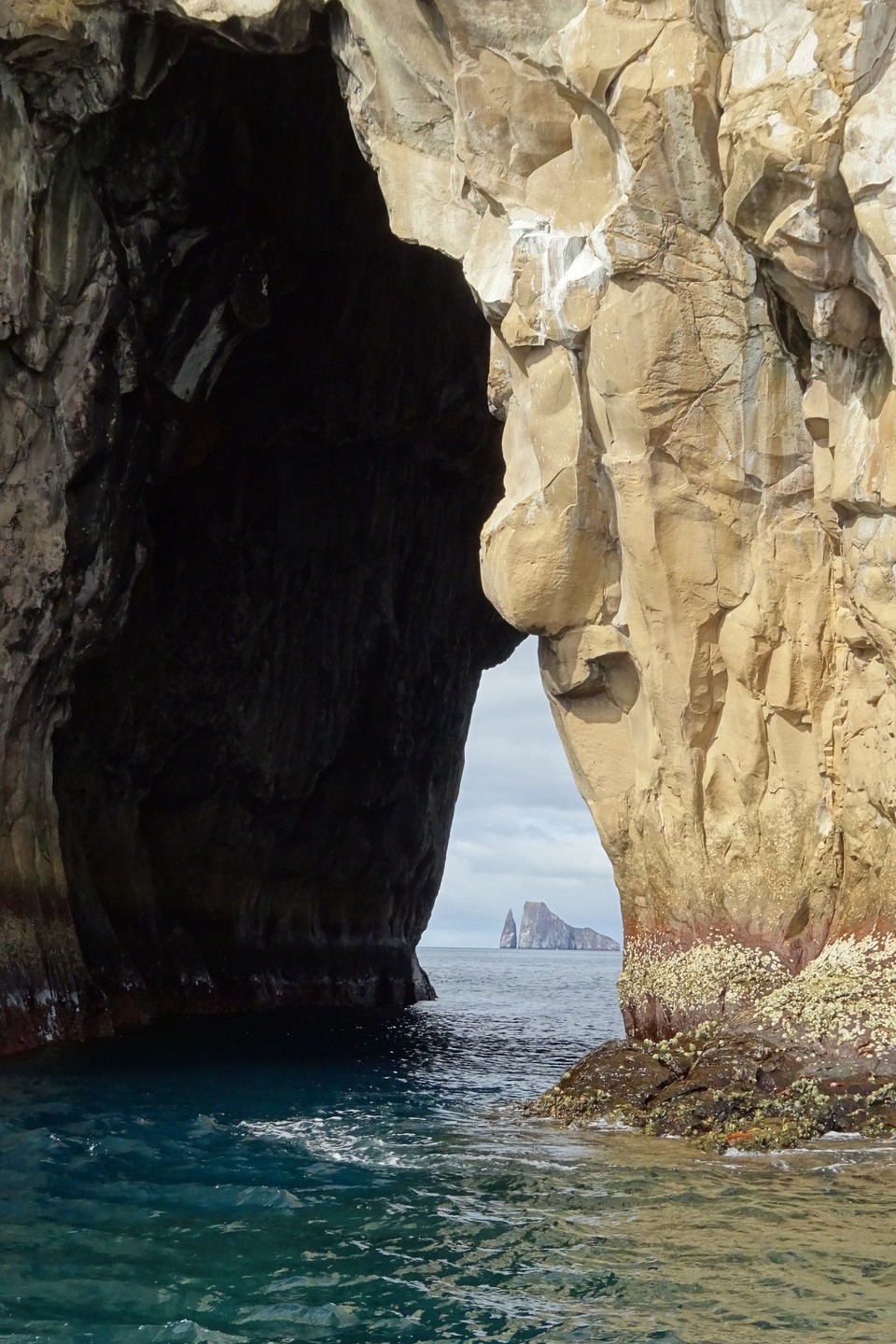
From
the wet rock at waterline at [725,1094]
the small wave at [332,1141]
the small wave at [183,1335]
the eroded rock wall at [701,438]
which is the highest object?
the eroded rock wall at [701,438]

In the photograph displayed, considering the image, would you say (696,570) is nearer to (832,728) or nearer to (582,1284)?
(832,728)

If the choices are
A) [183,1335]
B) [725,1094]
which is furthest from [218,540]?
[183,1335]

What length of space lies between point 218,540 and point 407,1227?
54.3 feet

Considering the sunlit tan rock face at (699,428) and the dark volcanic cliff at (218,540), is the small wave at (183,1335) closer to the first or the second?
the sunlit tan rock face at (699,428)

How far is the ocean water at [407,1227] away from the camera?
647 cm

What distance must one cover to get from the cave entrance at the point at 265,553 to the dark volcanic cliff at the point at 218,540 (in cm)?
5

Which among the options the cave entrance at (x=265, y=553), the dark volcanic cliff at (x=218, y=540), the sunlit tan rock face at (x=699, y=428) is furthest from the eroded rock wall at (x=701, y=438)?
the cave entrance at (x=265, y=553)

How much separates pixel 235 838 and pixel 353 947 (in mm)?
4549

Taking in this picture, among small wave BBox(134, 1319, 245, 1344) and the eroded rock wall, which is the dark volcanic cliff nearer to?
the eroded rock wall

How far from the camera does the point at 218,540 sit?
23484 millimetres

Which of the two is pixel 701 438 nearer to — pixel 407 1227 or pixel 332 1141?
pixel 332 1141

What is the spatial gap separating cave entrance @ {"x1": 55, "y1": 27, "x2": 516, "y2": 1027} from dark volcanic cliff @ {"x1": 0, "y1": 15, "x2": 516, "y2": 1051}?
0.16 ft

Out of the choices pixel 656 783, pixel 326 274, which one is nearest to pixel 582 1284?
pixel 656 783

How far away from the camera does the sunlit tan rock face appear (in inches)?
418
